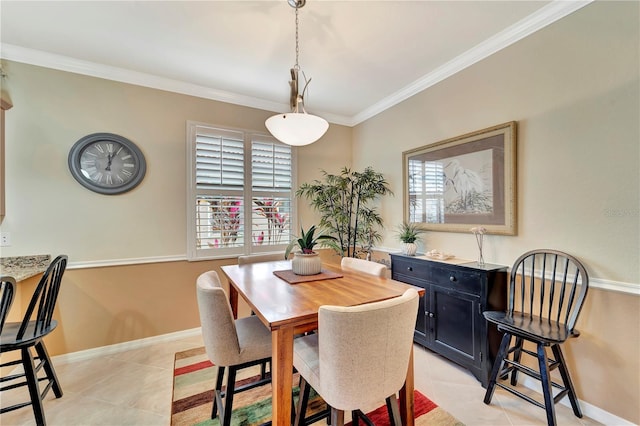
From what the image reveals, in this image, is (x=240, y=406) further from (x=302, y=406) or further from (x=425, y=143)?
→ (x=425, y=143)

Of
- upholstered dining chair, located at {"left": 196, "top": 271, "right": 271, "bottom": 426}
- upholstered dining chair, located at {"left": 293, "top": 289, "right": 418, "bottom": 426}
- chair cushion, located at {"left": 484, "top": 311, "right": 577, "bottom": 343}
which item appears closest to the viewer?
upholstered dining chair, located at {"left": 293, "top": 289, "right": 418, "bottom": 426}

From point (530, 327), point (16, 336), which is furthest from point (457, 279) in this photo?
point (16, 336)

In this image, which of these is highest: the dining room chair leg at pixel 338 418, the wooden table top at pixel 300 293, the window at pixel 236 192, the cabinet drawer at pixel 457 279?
the window at pixel 236 192

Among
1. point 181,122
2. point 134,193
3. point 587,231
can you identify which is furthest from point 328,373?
point 181,122

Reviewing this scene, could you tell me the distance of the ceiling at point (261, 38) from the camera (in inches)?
74.2

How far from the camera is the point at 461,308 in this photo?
2.19m

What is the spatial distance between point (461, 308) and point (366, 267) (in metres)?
0.86

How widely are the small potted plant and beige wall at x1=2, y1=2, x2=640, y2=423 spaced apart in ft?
0.58

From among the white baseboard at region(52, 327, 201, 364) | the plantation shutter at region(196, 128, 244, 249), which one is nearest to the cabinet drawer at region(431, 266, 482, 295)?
the plantation shutter at region(196, 128, 244, 249)

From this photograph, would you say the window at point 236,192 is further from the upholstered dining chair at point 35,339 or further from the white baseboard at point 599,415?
the white baseboard at point 599,415

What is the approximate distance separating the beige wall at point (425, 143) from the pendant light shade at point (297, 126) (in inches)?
59.7

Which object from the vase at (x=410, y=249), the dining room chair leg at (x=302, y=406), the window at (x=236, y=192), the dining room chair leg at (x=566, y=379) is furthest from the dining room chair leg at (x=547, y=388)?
the window at (x=236, y=192)

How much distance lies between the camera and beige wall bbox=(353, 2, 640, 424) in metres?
1.60

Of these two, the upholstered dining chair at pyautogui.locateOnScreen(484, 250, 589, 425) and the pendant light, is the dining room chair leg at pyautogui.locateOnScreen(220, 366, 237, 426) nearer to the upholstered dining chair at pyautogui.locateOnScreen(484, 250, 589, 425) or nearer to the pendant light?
the pendant light
